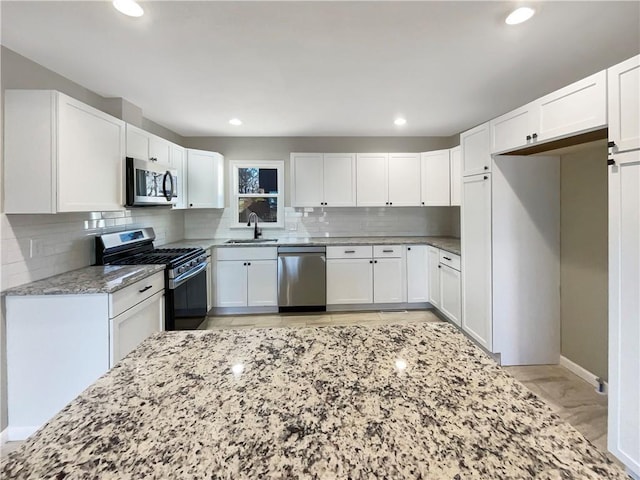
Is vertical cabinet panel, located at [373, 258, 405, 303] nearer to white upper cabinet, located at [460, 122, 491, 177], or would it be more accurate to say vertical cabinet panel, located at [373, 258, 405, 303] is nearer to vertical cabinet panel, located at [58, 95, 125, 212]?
white upper cabinet, located at [460, 122, 491, 177]

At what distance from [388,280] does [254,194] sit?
7.54 ft

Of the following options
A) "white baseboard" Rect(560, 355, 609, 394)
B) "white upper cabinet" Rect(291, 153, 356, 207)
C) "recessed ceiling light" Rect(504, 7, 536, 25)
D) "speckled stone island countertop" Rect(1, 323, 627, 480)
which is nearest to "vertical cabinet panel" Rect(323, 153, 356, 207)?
"white upper cabinet" Rect(291, 153, 356, 207)

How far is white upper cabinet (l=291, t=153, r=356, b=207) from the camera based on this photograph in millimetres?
4340

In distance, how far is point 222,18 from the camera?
172cm

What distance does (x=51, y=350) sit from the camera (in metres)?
1.91

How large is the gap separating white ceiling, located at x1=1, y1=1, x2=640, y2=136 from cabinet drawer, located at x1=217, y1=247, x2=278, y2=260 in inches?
66.1

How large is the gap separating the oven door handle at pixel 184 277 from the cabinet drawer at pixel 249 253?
0.51m

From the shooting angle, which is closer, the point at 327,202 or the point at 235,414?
the point at 235,414

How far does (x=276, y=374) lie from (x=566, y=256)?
285cm

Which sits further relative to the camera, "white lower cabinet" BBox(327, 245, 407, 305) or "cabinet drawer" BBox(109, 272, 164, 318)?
"white lower cabinet" BBox(327, 245, 407, 305)

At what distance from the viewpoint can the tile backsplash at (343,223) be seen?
4.65 metres

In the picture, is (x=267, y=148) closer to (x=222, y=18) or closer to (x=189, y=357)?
(x=222, y=18)

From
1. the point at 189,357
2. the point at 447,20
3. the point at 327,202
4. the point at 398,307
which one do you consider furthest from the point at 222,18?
the point at 398,307

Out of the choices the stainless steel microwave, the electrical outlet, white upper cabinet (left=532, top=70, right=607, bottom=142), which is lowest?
the electrical outlet
